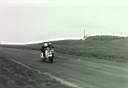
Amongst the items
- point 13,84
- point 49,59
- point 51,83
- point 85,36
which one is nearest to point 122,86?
point 51,83

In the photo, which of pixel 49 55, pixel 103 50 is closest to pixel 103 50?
pixel 103 50

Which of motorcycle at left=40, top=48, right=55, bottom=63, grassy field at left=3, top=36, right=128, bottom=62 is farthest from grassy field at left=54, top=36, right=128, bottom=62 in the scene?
motorcycle at left=40, top=48, right=55, bottom=63

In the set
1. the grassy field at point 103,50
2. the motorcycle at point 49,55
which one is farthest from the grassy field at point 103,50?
the motorcycle at point 49,55

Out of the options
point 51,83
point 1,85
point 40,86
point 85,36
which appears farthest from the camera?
point 85,36

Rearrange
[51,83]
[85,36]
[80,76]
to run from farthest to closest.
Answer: [85,36] < [80,76] < [51,83]

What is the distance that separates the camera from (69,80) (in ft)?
62.2

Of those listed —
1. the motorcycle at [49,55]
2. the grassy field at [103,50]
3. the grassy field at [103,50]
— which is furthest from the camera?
the grassy field at [103,50]

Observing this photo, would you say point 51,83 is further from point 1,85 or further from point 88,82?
point 1,85

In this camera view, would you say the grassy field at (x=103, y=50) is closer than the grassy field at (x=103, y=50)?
Yes

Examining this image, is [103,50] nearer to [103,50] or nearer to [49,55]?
[103,50]

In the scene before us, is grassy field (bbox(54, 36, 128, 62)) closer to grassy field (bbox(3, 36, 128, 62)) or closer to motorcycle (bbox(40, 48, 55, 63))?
grassy field (bbox(3, 36, 128, 62))

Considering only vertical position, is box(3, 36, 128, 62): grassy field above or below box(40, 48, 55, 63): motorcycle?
below

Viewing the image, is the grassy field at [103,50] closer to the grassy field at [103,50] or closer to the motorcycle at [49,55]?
the grassy field at [103,50]

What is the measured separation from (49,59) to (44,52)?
1.08m
